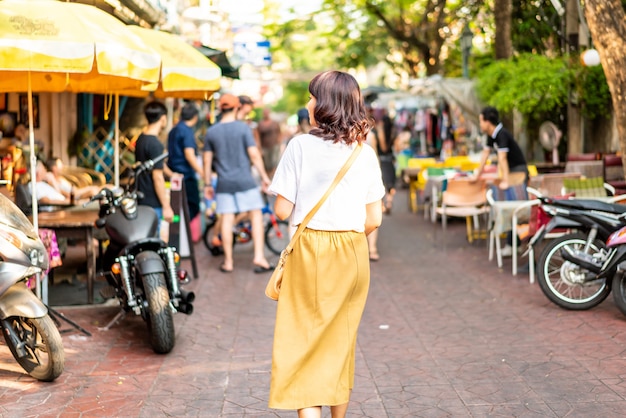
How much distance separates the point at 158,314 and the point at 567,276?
3.67m

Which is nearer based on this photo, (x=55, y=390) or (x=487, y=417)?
(x=487, y=417)

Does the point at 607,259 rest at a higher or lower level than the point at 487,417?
higher

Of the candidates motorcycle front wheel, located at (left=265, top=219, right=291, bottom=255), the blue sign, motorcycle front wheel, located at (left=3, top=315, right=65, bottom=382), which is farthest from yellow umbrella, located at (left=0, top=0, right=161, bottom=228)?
the blue sign

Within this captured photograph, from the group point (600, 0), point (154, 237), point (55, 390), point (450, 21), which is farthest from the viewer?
point (450, 21)

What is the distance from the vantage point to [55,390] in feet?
18.9

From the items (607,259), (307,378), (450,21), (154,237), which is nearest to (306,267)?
(307,378)

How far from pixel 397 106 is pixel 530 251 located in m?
16.9

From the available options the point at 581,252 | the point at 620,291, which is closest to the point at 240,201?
the point at 581,252

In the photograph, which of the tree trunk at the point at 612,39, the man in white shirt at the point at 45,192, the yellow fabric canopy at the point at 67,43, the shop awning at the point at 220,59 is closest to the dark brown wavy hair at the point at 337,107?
the yellow fabric canopy at the point at 67,43

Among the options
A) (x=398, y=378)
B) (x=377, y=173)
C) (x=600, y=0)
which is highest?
(x=600, y=0)

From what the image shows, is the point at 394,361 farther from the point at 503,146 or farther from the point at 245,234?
the point at 245,234

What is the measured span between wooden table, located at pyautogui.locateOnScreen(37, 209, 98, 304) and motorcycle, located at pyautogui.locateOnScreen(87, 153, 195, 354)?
0.45 meters

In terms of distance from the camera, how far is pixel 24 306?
5.64m

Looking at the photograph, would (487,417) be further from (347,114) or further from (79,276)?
(79,276)
